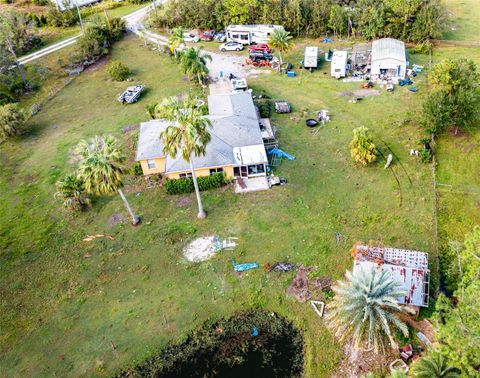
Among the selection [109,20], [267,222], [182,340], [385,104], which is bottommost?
[182,340]

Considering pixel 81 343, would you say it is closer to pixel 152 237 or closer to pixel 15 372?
pixel 15 372

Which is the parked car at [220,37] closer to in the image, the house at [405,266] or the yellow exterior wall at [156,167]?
the yellow exterior wall at [156,167]

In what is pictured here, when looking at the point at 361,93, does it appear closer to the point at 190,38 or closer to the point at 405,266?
the point at 405,266

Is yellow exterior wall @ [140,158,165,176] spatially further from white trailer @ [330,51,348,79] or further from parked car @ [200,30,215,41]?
parked car @ [200,30,215,41]

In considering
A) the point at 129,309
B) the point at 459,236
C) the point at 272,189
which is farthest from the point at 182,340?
the point at 459,236

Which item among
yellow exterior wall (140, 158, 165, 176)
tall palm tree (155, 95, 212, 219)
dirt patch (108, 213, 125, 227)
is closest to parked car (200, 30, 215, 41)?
yellow exterior wall (140, 158, 165, 176)

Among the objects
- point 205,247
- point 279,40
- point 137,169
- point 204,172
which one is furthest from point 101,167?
point 279,40
